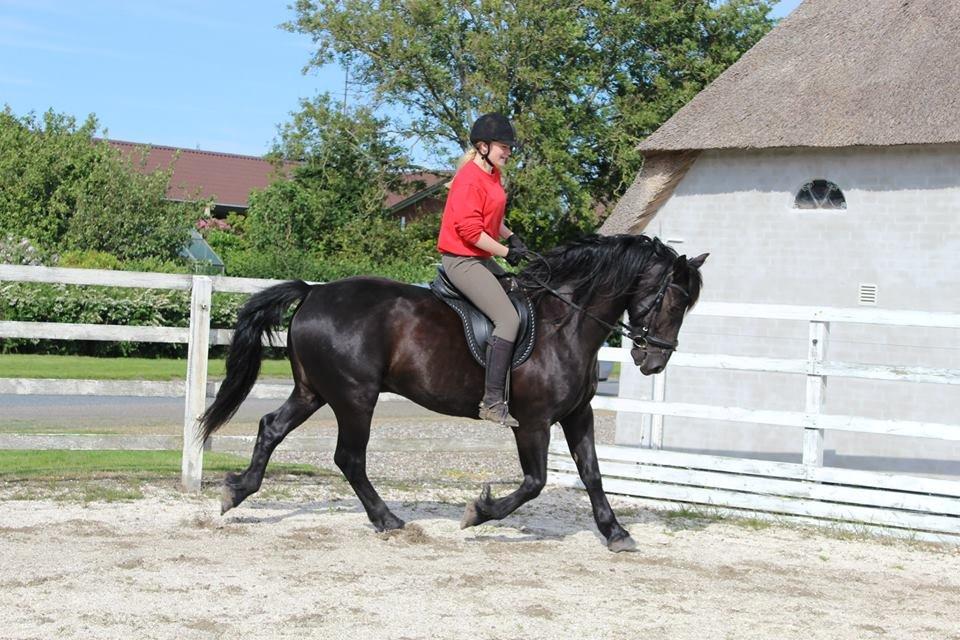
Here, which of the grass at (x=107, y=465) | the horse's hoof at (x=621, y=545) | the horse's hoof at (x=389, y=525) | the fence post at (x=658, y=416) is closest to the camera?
the horse's hoof at (x=621, y=545)

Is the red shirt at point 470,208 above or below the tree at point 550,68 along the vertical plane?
below

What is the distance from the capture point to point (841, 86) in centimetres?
1658

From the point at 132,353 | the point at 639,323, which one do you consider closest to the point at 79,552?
the point at 639,323

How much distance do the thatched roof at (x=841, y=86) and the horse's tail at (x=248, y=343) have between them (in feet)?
32.3

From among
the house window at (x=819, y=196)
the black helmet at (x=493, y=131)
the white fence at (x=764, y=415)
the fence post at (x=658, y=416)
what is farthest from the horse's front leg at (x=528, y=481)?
the house window at (x=819, y=196)

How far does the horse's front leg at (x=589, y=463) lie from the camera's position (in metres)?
7.82

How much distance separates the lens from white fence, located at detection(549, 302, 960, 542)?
350 inches

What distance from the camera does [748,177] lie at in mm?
16719

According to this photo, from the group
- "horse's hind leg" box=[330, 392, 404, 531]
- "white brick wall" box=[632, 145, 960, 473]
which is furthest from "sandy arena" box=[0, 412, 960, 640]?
"white brick wall" box=[632, 145, 960, 473]

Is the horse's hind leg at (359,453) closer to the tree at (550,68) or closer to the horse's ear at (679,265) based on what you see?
the horse's ear at (679,265)

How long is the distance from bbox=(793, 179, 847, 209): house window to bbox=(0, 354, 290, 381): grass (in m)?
8.73

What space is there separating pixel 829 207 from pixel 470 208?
10035 millimetres

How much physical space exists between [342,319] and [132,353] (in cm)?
1853

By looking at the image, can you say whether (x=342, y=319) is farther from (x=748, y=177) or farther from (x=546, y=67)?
(x=546, y=67)
